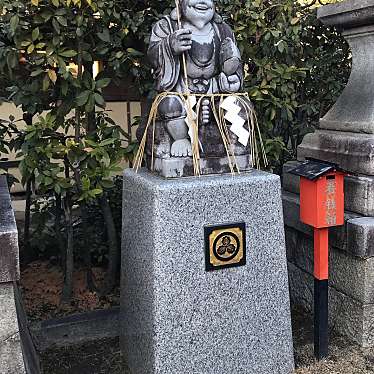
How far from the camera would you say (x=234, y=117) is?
2.68 meters

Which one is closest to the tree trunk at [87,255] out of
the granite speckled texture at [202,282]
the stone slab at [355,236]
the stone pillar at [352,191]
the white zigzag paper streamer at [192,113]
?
the granite speckled texture at [202,282]

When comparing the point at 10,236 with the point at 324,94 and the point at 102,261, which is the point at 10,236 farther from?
the point at 324,94

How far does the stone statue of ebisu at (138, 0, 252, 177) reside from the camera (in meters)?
2.59

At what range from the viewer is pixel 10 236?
207cm

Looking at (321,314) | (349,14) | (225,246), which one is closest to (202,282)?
(225,246)

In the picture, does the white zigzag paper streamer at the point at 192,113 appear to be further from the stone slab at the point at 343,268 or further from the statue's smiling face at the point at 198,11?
the stone slab at the point at 343,268

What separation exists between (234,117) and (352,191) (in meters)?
1.02

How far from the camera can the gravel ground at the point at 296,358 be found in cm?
291

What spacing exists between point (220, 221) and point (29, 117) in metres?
1.80

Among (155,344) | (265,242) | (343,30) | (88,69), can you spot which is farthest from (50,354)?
(343,30)

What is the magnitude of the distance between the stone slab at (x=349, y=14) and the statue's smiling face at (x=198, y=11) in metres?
1.05

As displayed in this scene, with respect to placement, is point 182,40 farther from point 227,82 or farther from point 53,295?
point 53,295

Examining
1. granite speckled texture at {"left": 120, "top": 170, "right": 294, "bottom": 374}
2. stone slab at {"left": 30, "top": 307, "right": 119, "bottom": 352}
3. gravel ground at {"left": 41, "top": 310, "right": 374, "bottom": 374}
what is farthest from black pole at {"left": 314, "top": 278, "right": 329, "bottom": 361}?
stone slab at {"left": 30, "top": 307, "right": 119, "bottom": 352}

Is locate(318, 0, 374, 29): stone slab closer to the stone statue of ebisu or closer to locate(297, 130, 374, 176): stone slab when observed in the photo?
locate(297, 130, 374, 176): stone slab
